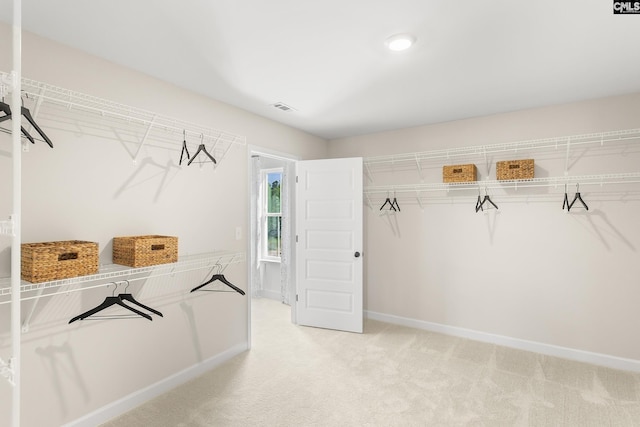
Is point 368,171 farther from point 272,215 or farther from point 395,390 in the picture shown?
point 395,390

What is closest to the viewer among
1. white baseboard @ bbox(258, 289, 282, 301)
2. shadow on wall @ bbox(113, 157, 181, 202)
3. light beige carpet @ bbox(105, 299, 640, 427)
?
light beige carpet @ bbox(105, 299, 640, 427)

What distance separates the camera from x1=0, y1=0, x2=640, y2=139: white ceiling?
177 cm

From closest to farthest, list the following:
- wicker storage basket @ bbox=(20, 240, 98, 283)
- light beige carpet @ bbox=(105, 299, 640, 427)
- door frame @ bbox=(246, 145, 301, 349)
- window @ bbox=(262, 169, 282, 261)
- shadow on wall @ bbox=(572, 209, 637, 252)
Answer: wicker storage basket @ bbox=(20, 240, 98, 283)
light beige carpet @ bbox=(105, 299, 640, 427)
shadow on wall @ bbox=(572, 209, 637, 252)
door frame @ bbox=(246, 145, 301, 349)
window @ bbox=(262, 169, 282, 261)

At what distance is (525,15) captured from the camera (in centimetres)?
182

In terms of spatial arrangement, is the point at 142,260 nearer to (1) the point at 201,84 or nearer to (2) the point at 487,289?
(1) the point at 201,84

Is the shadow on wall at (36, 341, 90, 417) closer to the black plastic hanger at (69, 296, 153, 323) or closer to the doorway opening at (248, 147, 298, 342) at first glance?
the black plastic hanger at (69, 296, 153, 323)

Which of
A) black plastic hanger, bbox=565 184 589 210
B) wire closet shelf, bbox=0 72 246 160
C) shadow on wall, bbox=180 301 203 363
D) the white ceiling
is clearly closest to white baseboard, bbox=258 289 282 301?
shadow on wall, bbox=180 301 203 363

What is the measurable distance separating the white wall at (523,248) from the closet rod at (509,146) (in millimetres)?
72

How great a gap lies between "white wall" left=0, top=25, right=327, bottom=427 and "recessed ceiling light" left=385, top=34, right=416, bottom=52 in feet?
5.77

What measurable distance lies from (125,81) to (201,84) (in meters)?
0.55

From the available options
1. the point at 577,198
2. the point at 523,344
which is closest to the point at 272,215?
the point at 523,344

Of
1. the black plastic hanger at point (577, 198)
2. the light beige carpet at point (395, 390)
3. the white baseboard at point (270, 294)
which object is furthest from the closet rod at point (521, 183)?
the white baseboard at point (270, 294)

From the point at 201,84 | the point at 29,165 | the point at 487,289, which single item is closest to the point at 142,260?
the point at 29,165

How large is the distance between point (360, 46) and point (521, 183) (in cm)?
238
